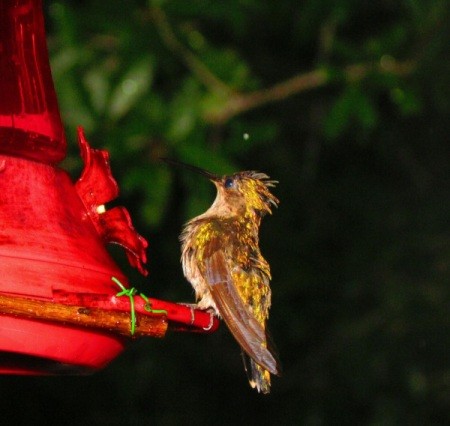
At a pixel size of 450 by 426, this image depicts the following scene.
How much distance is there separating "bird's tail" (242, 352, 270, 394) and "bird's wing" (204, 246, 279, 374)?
244 millimetres

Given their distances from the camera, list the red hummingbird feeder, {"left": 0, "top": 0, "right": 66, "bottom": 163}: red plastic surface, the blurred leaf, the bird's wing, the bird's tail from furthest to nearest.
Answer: the blurred leaf, the bird's tail, the bird's wing, {"left": 0, "top": 0, "right": 66, "bottom": 163}: red plastic surface, the red hummingbird feeder

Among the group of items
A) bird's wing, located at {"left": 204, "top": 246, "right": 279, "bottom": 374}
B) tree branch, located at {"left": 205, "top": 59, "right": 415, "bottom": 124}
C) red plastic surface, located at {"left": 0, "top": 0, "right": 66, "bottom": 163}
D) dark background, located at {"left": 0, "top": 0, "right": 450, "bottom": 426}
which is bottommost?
dark background, located at {"left": 0, "top": 0, "right": 450, "bottom": 426}

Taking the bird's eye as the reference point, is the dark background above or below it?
below

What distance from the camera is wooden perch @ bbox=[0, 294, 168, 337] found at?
92.8 inches

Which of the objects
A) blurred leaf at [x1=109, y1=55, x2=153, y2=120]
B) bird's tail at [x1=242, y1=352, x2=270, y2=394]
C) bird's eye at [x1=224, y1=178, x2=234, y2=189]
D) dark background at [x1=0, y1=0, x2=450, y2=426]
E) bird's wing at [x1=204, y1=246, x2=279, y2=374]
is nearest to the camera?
bird's wing at [x1=204, y1=246, x2=279, y2=374]

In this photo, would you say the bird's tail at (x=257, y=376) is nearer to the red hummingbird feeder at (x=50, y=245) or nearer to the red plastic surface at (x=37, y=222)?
the red hummingbird feeder at (x=50, y=245)

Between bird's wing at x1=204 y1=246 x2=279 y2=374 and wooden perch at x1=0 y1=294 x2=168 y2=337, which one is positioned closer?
wooden perch at x1=0 y1=294 x2=168 y2=337

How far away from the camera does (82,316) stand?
2.42 metres

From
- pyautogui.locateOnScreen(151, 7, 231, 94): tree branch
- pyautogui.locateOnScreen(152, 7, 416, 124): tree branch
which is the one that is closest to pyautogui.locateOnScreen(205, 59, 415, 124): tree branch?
pyautogui.locateOnScreen(152, 7, 416, 124): tree branch

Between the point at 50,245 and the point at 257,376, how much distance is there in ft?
4.53

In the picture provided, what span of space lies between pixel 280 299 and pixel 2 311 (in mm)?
5445

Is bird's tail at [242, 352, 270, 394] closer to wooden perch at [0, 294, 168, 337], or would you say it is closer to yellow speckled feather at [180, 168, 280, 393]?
yellow speckled feather at [180, 168, 280, 393]

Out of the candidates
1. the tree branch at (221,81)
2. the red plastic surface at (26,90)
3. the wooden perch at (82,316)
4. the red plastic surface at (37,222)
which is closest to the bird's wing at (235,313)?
the red plastic surface at (37,222)

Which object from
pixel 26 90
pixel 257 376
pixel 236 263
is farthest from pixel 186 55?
pixel 26 90
